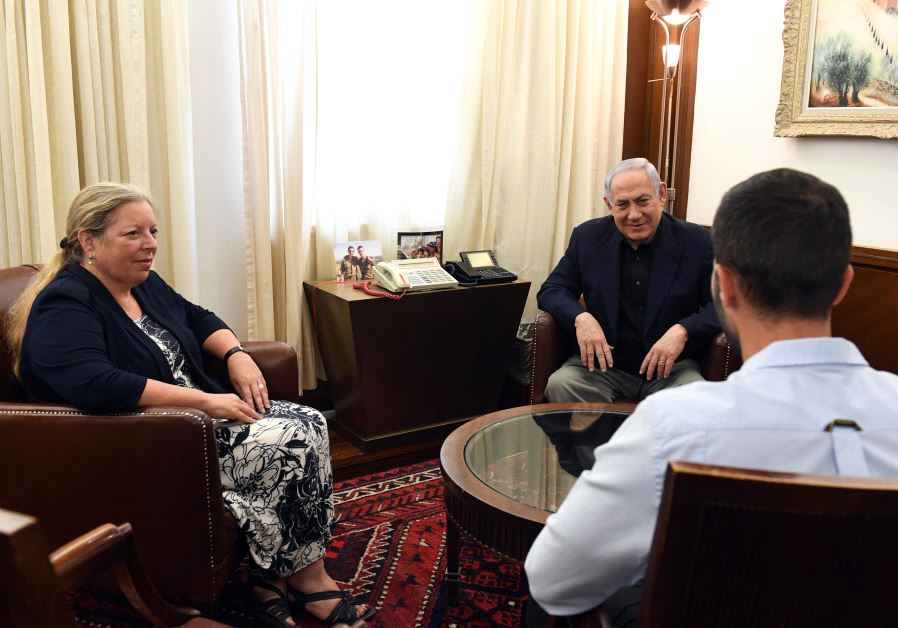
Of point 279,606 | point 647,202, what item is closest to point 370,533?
point 279,606

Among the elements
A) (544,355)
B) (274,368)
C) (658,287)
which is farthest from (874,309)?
(274,368)

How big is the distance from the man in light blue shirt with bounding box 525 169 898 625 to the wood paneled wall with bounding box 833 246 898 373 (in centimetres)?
234

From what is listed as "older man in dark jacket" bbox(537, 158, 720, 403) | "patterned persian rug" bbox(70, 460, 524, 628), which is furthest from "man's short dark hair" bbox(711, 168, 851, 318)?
"older man in dark jacket" bbox(537, 158, 720, 403)

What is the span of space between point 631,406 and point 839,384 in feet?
4.87

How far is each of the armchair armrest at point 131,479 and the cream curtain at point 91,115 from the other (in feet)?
3.63

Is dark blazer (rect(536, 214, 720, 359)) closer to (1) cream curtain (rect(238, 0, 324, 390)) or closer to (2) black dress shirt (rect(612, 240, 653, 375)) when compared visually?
(2) black dress shirt (rect(612, 240, 653, 375))

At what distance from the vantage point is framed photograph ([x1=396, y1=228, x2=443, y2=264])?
354 cm

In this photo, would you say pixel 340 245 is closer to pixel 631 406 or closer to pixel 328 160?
pixel 328 160

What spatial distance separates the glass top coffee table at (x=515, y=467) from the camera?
1.70 metres

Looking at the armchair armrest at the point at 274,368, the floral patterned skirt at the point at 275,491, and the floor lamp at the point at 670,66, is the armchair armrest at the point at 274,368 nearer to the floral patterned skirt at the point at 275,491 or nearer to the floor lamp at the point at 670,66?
the floral patterned skirt at the point at 275,491

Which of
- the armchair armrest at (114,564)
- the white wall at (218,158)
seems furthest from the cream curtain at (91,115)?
the armchair armrest at (114,564)

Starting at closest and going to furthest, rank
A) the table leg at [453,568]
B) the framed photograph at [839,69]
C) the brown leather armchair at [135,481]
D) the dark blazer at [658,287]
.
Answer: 1. the brown leather armchair at [135,481]
2. the table leg at [453,568]
3. the dark blazer at [658,287]
4. the framed photograph at [839,69]

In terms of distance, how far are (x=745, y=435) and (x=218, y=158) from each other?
2792 millimetres

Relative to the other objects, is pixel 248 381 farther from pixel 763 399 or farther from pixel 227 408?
pixel 763 399
